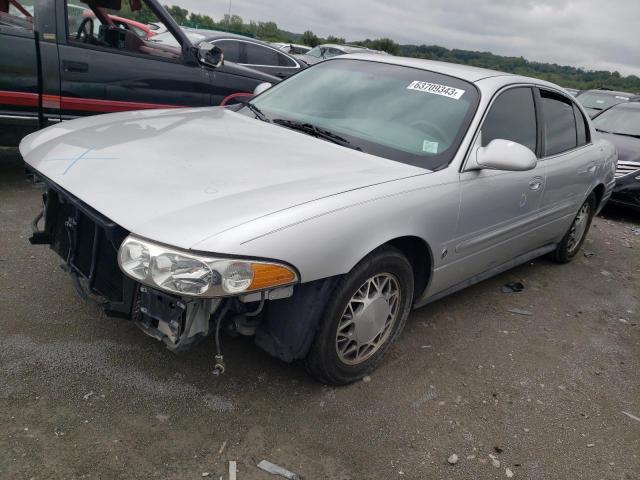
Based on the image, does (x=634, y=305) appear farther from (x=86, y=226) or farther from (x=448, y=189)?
(x=86, y=226)

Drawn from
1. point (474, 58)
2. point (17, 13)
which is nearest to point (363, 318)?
point (17, 13)

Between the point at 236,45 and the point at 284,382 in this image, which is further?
the point at 236,45

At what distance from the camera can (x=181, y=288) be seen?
2064mm

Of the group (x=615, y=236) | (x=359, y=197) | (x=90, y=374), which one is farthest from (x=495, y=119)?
(x=615, y=236)

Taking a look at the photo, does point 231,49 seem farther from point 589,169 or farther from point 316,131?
point 316,131

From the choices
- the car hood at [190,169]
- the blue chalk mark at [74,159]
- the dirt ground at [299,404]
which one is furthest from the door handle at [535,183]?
the blue chalk mark at [74,159]

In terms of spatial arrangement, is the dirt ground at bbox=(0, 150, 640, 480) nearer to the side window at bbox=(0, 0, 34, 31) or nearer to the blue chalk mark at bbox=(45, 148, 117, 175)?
the blue chalk mark at bbox=(45, 148, 117, 175)

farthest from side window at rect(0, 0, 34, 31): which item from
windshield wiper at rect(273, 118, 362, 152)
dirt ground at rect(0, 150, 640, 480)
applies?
windshield wiper at rect(273, 118, 362, 152)

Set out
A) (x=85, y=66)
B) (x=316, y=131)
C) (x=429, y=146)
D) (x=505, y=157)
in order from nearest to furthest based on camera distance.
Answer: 1. (x=505, y=157)
2. (x=429, y=146)
3. (x=316, y=131)
4. (x=85, y=66)

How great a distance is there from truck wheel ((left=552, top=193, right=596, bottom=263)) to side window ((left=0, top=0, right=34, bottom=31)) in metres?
4.83

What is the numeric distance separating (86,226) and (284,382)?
1.19m

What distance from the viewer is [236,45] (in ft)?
34.0

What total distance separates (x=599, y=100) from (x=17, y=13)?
11.5 m

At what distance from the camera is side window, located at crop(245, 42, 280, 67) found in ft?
34.8
